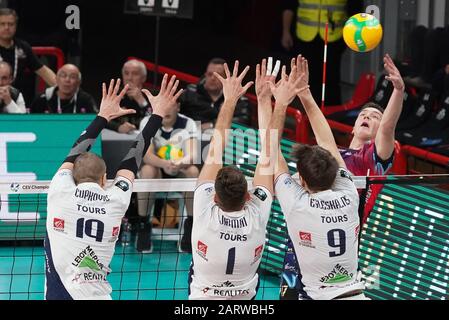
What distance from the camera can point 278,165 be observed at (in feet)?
31.4

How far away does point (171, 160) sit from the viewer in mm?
14664

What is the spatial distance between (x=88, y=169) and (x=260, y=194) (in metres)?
1.28

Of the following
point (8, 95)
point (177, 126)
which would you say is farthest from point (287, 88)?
point (8, 95)

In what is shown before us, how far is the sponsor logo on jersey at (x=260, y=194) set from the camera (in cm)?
933

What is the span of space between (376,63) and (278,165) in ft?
34.2

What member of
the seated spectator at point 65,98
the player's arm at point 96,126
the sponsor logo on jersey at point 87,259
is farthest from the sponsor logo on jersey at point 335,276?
the seated spectator at point 65,98

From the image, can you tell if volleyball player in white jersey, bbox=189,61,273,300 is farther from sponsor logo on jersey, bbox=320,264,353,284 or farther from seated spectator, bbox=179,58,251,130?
seated spectator, bbox=179,58,251,130

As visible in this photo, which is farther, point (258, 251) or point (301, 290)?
point (301, 290)

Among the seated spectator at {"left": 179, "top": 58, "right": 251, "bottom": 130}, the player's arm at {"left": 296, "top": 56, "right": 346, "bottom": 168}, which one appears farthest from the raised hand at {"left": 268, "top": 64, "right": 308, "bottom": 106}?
the seated spectator at {"left": 179, "top": 58, "right": 251, "bottom": 130}

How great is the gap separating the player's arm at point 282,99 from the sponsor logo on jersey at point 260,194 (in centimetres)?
20

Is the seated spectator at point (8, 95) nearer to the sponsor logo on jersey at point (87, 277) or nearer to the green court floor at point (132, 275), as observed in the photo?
the green court floor at point (132, 275)

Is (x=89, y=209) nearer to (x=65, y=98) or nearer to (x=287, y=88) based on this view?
(x=287, y=88)

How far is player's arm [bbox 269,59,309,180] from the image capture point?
31.4 feet
